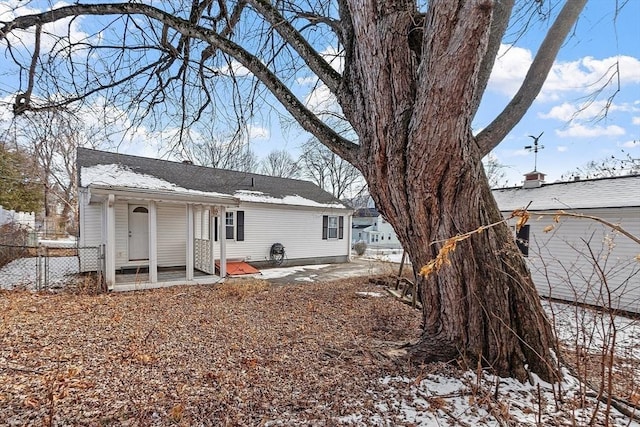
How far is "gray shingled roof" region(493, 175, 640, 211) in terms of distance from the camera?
7.73m

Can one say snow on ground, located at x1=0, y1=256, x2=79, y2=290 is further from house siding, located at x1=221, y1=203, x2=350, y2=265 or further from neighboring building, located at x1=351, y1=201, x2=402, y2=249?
neighboring building, located at x1=351, y1=201, x2=402, y2=249

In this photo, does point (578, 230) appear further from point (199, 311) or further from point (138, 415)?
point (138, 415)

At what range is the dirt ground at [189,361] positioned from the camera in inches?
94.8

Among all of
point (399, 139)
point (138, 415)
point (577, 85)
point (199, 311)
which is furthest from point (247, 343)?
point (577, 85)

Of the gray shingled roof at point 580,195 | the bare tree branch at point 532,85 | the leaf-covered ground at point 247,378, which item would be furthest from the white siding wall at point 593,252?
the leaf-covered ground at point 247,378

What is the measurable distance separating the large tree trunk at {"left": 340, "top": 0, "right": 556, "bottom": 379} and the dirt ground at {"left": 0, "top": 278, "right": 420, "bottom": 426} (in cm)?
85

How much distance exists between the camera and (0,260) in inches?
379

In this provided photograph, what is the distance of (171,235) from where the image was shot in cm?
1092

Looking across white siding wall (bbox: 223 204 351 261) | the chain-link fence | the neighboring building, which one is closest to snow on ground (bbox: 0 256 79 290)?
the chain-link fence

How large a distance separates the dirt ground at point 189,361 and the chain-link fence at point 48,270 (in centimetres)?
131

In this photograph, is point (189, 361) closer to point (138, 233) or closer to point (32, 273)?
point (138, 233)

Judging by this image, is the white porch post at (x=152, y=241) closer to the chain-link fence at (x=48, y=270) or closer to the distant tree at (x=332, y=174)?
the chain-link fence at (x=48, y=270)

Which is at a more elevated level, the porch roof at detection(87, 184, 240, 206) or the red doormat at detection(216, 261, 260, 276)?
the porch roof at detection(87, 184, 240, 206)

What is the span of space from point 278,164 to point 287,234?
63.9 ft
